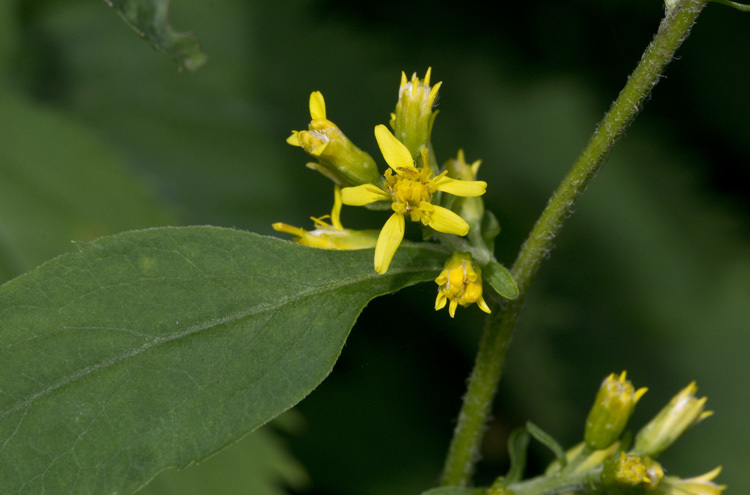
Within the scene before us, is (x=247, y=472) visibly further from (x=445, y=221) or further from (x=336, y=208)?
(x=445, y=221)

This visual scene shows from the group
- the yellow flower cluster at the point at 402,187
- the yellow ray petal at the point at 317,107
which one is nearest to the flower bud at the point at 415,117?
the yellow flower cluster at the point at 402,187

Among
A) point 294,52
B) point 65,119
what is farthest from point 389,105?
point 65,119

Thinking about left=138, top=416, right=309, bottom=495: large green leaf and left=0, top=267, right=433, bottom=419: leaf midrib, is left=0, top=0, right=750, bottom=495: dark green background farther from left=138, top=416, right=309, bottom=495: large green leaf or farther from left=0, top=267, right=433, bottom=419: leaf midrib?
left=0, top=267, right=433, bottom=419: leaf midrib

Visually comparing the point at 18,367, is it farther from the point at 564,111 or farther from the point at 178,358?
the point at 564,111

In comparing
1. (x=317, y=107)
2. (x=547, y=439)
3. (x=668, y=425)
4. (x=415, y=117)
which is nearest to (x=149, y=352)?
(x=317, y=107)

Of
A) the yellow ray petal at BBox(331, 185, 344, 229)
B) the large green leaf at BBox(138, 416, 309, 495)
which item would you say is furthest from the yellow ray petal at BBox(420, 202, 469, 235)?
the large green leaf at BBox(138, 416, 309, 495)

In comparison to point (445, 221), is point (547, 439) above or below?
below

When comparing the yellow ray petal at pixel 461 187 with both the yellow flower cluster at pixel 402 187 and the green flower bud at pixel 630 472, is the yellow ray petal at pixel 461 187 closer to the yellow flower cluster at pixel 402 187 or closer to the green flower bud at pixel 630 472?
the yellow flower cluster at pixel 402 187
